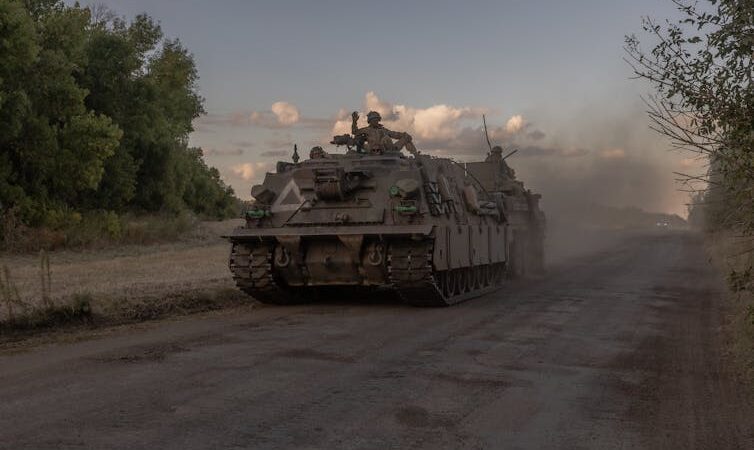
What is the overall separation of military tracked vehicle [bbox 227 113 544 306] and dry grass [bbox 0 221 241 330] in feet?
3.86

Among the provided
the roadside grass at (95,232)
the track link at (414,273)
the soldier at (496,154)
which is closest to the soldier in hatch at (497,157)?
the soldier at (496,154)

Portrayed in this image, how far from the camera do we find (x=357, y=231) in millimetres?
14406

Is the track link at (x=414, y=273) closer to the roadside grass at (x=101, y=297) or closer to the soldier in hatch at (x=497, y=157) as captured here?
the roadside grass at (x=101, y=297)

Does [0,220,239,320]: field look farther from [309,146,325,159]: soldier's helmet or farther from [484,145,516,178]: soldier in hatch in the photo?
[484,145,516,178]: soldier in hatch

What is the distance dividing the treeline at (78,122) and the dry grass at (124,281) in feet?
8.73

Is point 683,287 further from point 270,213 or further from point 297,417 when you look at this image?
point 297,417

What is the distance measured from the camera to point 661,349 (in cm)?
1047

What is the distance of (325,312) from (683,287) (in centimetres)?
902

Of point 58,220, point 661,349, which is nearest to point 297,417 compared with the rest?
point 661,349

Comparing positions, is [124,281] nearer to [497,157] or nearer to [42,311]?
[42,311]

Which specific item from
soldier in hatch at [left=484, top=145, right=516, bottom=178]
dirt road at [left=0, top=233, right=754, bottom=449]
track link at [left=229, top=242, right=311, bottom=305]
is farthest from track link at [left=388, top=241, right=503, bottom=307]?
soldier in hatch at [left=484, top=145, right=516, bottom=178]

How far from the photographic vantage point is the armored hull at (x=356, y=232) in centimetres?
1441

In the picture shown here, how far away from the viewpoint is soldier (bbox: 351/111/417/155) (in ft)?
57.8

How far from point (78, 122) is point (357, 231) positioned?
17418 mm
